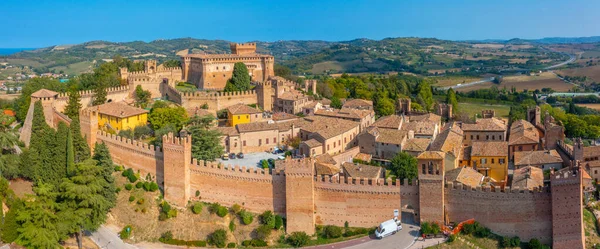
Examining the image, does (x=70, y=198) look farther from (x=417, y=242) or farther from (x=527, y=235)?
(x=527, y=235)

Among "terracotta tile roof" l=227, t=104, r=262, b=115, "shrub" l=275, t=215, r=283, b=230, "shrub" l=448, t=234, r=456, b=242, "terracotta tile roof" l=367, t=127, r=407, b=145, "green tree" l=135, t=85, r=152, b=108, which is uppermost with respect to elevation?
"green tree" l=135, t=85, r=152, b=108

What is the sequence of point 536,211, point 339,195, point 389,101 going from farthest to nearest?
point 389,101 < point 339,195 < point 536,211

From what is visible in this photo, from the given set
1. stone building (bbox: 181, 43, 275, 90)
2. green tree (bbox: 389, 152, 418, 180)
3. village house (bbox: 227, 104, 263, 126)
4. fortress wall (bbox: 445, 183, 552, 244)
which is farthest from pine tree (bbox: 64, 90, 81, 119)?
fortress wall (bbox: 445, 183, 552, 244)

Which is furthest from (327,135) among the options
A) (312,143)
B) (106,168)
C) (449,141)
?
(106,168)

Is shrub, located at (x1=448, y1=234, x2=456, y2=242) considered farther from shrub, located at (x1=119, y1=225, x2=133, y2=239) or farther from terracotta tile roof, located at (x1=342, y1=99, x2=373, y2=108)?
terracotta tile roof, located at (x1=342, y1=99, x2=373, y2=108)

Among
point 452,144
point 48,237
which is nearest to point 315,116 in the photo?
point 452,144

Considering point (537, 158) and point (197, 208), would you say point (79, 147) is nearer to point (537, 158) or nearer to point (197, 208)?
point (197, 208)
